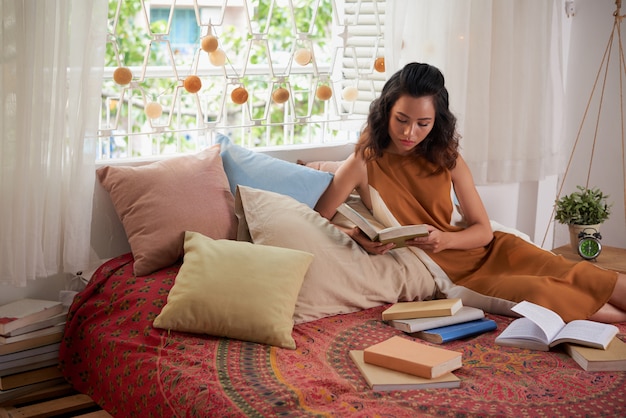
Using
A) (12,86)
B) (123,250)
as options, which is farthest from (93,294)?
(12,86)

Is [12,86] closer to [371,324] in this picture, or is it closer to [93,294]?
[93,294]

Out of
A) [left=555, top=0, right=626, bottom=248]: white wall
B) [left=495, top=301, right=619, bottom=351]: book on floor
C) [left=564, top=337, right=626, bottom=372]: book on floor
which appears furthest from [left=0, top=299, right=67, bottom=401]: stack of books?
[left=555, top=0, right=626, bottom=248]: white wall

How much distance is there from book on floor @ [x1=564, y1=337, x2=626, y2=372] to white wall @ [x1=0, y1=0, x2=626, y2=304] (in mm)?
1786

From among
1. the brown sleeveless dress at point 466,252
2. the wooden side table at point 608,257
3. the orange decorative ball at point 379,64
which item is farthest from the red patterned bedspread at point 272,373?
the orange decorative ball at point 379,64

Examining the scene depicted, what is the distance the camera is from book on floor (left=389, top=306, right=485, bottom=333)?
2.41m

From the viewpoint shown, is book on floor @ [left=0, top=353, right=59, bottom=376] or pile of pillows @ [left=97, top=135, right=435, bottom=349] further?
book on floor @ [left=0, top=353, right=59, bottom=376]

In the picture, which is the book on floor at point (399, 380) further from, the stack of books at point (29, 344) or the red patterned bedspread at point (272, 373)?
the stack of books at point (29, 344)

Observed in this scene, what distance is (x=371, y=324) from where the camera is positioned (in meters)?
2.47

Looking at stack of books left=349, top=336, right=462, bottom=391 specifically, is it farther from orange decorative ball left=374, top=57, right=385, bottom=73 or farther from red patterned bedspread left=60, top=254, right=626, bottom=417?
orange decorative ball left=374, top=57, right=385, bottom=73

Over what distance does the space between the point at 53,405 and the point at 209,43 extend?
1.41m

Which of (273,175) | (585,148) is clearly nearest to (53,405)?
(273,175)

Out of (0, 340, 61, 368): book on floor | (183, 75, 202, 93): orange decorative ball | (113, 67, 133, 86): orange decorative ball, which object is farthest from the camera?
(183, 75, 202, 93): orange decorative ball

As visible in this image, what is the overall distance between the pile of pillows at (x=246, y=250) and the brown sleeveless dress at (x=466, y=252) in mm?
150

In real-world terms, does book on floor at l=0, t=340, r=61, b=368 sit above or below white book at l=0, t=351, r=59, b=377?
above
